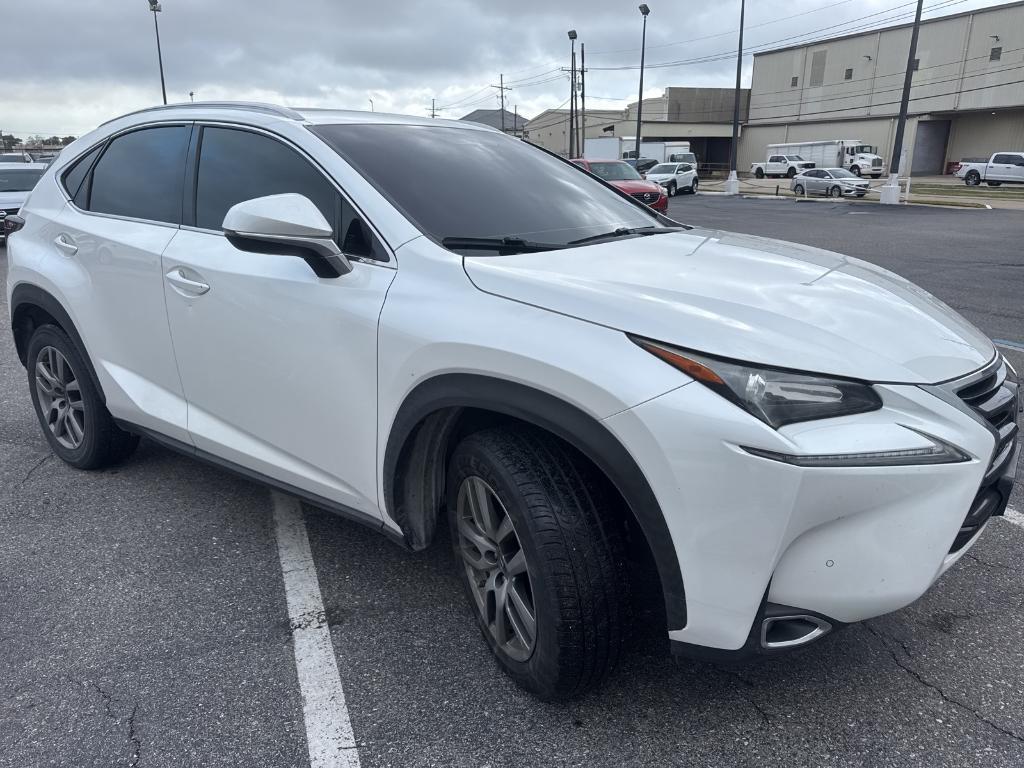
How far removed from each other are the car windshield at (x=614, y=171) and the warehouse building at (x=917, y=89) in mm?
35177

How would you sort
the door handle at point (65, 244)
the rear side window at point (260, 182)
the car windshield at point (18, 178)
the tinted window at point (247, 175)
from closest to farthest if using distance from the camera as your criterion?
the rear side window at point (260, 182)
the tinted window at point (247, 175)
the door handle at point (65, 244)
the car windshield at point (18, 178)

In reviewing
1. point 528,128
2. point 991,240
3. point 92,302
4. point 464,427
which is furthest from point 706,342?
point 528,128

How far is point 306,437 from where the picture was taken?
2.76 metres

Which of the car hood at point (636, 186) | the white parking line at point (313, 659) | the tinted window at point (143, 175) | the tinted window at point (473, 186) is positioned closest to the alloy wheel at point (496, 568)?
the white parking line at point (313, 659)

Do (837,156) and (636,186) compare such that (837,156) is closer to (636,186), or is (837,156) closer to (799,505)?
(636,186)

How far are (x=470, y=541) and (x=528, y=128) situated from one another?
8867 centimetres

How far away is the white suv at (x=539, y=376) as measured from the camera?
187cm

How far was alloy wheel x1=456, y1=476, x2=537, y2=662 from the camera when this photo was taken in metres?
2.32

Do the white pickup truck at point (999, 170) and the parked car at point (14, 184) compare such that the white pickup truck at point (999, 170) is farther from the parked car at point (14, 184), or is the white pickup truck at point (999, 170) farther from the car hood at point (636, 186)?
the parked car at point (14, 184)

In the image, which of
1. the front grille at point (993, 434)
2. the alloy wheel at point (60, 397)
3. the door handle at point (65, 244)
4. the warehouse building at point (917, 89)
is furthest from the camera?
the warehouse building at point (917, 89)

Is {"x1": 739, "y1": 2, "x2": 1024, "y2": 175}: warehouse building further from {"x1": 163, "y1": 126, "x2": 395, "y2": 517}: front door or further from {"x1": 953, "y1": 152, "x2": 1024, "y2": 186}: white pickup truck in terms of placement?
{"x1": 163, "y1": 126, "x2": 395, "y2": 517}: front door

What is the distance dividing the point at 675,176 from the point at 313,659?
36.9 metres

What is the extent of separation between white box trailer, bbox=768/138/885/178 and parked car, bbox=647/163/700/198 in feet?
46.4

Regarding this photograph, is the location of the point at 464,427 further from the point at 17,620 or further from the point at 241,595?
the point at 17,620
